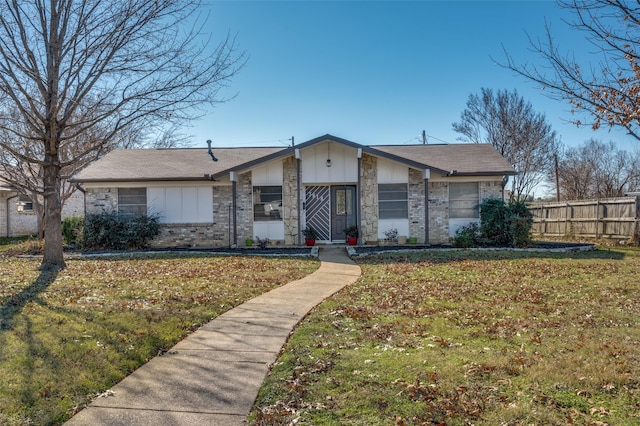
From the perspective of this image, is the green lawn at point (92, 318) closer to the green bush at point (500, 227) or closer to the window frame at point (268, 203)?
the window frame at point (268, 203)

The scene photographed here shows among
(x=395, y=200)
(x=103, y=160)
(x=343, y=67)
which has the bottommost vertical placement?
(x=395, y=200)

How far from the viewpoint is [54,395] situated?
3.76 m

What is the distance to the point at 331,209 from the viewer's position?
17891 millimetres

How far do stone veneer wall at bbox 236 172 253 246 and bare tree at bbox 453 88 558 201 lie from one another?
773 inches

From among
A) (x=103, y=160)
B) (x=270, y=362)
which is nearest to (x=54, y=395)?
(x=270, y=362)

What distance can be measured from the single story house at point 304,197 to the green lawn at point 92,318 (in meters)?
5.45

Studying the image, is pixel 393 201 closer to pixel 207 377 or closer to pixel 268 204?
pixel 268 204

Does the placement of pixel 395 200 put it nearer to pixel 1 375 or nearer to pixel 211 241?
pixel 211 241

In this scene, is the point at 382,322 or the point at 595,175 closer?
the point at 382,322

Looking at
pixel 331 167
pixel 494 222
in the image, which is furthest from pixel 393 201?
pixel 494 222

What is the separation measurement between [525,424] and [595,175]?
37.0 m

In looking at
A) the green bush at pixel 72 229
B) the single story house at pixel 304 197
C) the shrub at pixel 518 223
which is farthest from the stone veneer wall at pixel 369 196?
the green bush at pixel 72 229

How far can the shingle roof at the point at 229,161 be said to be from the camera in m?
16.7

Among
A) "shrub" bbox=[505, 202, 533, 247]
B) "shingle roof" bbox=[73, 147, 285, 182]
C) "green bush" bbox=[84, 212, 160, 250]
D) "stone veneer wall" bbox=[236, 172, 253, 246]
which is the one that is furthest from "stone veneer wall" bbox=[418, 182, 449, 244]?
"green bush" bbox=[84, 212, 160, 250]
